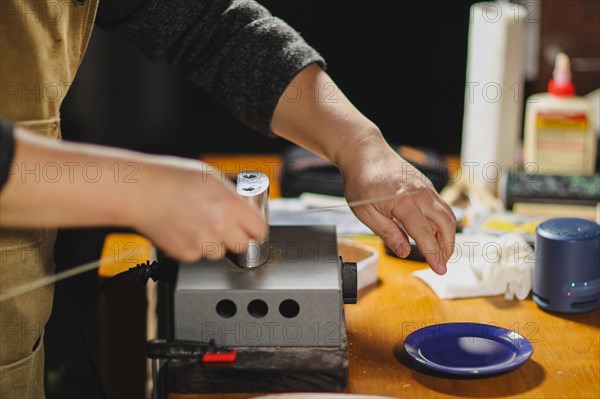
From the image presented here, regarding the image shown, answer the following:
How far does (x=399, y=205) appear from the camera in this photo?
1194 millimetres

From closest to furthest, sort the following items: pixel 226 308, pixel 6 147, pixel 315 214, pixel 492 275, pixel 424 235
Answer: pixel 6 147
pixel 226 308
pixel 424 235
pixel 492 275
pixel 315 214

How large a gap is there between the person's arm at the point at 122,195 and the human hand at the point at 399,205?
1.31 feet

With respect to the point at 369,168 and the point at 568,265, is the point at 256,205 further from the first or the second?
the point at 568,265

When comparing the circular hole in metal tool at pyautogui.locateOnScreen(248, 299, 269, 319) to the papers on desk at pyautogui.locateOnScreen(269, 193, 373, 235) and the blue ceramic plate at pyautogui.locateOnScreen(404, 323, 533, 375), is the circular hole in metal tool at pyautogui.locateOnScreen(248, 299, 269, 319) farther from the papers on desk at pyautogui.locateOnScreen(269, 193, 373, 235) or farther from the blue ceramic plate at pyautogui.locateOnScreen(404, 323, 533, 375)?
the papers on desk at pyautogui.locateOnScreen(269, 193, 373, 235)

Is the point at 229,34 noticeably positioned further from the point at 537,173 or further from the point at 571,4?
the point at 571,4

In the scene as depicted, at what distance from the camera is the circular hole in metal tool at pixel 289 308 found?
1.00m

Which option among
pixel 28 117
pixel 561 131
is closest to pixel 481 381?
pixel 28 117

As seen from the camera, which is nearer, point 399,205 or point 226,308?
point 226,308

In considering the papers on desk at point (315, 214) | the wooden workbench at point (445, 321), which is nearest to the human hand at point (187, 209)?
the wooden workbench at point (445, 321)

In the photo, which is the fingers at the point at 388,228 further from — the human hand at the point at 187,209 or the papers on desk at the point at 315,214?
the human hand at the point at 187,209

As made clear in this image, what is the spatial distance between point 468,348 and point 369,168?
297 millimetres

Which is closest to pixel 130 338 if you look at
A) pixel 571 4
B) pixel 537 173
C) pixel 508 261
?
pixel 508 261

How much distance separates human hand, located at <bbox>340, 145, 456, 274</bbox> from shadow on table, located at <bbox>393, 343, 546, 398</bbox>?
0.64ft

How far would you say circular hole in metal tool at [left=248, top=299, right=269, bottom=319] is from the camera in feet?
3.26
